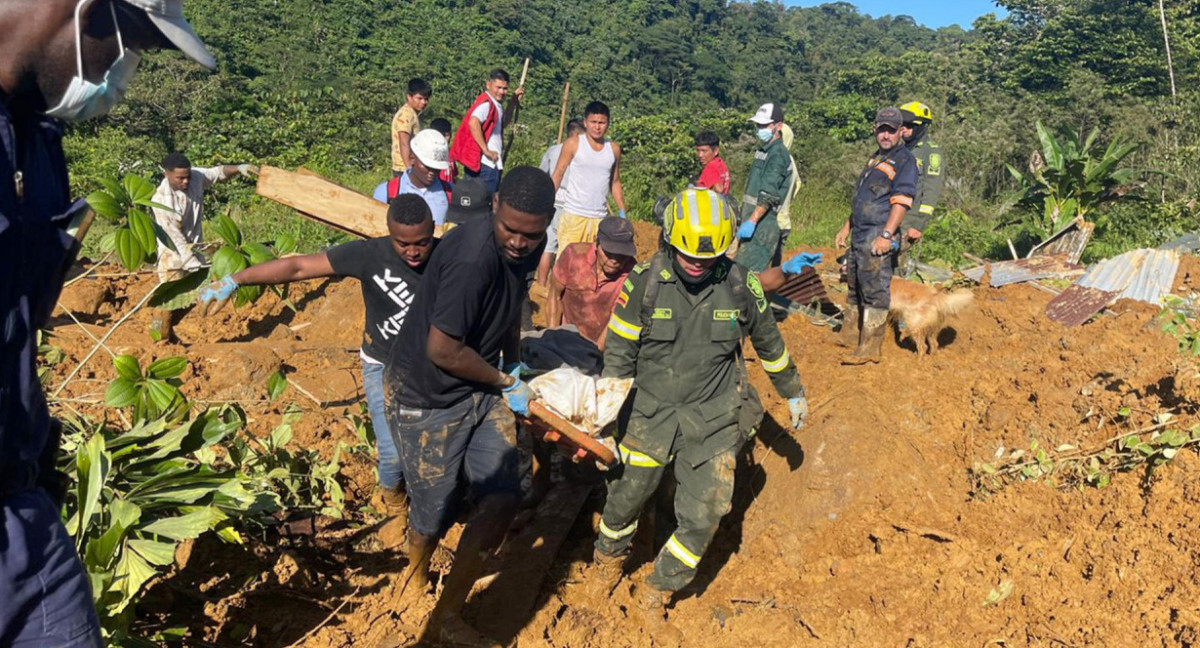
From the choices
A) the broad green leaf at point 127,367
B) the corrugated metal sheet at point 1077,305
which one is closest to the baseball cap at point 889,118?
the corrugated metal sheet at point 1077,305

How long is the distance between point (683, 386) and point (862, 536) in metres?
1.76

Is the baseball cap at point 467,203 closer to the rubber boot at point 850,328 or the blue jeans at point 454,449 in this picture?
the blue jeans at point 454,449

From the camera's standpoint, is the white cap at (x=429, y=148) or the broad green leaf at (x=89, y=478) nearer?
the broad green leaf at (x=89, y=478)

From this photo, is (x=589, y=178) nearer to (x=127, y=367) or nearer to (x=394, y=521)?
(x=394, y=521)

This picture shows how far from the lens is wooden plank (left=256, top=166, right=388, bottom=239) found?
293 inches

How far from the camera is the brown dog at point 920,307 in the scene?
728 centimetres

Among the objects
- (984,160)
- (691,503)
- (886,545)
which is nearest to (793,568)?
(886,545)

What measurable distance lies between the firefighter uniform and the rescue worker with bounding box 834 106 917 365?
2903 mm

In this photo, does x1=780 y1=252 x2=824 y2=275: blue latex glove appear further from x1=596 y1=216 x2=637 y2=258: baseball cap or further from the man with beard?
the man with beard

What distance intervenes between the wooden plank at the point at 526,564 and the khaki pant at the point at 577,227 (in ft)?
9.54

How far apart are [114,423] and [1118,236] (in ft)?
45.9

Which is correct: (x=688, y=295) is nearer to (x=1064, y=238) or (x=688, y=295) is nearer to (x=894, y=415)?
(x=894, y=415)

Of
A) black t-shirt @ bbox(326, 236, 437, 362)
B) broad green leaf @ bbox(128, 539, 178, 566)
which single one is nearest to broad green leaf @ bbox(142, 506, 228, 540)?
broad green leaf @ bbox(128, 539, 178, 566)

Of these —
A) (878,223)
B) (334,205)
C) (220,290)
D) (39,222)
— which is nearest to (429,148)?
(334,205)
